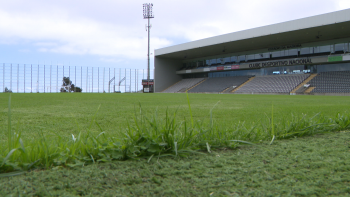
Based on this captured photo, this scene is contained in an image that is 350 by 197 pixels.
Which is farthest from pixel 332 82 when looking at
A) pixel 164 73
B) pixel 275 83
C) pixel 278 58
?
pixel 164 73

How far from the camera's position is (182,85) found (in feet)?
122

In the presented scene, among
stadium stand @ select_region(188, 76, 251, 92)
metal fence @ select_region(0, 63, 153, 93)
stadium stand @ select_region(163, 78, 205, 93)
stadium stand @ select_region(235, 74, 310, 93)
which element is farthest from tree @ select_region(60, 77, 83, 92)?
stadium stand @ select_region(235, 74, 310, 93)

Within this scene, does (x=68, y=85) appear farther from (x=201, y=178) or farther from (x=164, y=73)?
(x=201, y=178)

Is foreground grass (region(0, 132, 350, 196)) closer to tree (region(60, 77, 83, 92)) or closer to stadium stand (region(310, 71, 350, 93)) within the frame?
stadium stand (region(310, 71, 350, 93))

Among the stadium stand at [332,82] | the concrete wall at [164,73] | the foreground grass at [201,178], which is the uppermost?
the concrete wall at [164,73]

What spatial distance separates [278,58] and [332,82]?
22.4ft

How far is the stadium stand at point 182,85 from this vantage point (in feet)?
119

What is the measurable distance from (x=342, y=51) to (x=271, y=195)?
28927mm

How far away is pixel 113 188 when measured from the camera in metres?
0.79

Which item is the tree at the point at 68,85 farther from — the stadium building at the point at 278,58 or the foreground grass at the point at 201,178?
the foreground grass at the point at 201,178

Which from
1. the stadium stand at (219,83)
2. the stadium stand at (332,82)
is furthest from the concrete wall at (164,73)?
the stadium stand at (332,82)

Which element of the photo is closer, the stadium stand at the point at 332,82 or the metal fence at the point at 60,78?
the stadium stand at the point at 332,82

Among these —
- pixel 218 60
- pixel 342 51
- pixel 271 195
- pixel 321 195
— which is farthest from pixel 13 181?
pixel 218 60

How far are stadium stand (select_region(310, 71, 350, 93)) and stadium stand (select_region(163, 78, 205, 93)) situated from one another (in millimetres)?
15975
